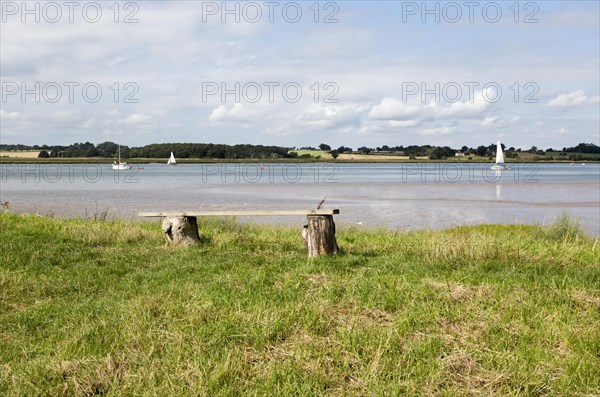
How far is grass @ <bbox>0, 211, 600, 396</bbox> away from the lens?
554 centimetres

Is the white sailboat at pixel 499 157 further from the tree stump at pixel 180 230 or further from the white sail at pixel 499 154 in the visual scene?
the tree stump at pixel 180 230

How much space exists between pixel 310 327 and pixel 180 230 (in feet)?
23.2

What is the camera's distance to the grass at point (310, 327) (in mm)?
5539

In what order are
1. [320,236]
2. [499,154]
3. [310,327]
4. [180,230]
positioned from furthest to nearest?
[499,154] → [180,230] → [320,236] → [310,327]

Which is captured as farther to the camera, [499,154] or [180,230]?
[499,154]

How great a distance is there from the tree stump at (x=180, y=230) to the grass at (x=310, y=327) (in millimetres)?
2293

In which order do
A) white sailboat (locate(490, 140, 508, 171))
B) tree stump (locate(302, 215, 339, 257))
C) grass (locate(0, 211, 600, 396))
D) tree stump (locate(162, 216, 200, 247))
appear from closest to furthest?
grass (locate(0, 211, 600, 396))
tree stump (locate(302, 215, 339, 257))
tree stump (locate(162, 216, 200, 247))
white sailboat (locate(490, 140, 508, 171))

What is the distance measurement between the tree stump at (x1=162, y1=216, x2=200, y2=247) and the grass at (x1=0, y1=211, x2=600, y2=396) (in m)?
2.29

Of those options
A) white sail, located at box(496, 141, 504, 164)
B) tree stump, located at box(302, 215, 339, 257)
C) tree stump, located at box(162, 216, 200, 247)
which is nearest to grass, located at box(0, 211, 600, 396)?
tree stump, located at box(302, 215, 339, 257)

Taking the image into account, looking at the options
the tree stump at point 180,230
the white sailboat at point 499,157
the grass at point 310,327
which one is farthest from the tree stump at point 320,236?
the white sailboat at point 499,157

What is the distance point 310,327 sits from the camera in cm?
658

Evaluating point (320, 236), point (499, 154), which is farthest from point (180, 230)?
point (499, 154)

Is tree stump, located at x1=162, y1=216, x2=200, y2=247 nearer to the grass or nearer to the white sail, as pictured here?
the grass

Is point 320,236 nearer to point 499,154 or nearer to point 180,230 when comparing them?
point 180,230
